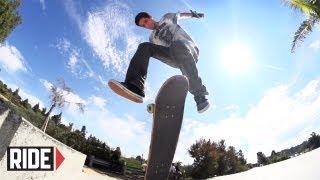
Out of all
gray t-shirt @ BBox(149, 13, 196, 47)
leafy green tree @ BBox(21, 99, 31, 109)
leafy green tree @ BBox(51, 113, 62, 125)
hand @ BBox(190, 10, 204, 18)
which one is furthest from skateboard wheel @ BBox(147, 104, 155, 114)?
leafy green tree @ BBox(21, 99, 31, 109)

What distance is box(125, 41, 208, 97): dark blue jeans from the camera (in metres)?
4.71

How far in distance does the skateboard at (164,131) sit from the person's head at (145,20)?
1025 millimetres

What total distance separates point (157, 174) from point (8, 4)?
1892cm

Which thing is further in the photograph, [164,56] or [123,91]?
[164,56]

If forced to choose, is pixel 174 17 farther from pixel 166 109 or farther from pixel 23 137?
pixel 23 137

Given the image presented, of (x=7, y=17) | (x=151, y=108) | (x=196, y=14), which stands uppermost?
(x=7, y=17)

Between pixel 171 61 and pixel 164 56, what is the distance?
0.45ft

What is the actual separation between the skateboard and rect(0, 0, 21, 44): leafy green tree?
60.8ft

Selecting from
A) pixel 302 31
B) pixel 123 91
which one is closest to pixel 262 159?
pixel 302 31

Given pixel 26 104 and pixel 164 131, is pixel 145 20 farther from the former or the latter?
pixel 26 104

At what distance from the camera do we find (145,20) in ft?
16.8

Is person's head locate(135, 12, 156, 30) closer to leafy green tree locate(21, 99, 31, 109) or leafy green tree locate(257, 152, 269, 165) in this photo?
leafy green tree locate(257, 152, 269, 165)

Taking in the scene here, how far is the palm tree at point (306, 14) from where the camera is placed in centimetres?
1096

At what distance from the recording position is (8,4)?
20.8 metres
